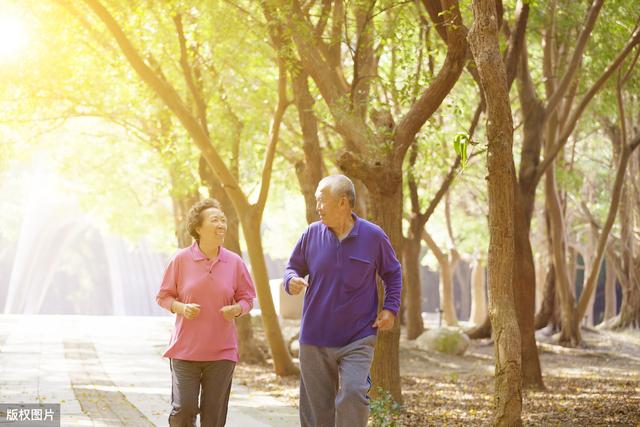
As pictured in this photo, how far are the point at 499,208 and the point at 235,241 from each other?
404 inches

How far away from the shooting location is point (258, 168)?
2414cm

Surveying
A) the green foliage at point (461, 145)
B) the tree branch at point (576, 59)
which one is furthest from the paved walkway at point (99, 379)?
the tree branch at point (576, 59)

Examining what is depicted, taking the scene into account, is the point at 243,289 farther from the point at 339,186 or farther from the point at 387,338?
the point at 387,338

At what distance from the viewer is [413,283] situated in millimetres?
24422

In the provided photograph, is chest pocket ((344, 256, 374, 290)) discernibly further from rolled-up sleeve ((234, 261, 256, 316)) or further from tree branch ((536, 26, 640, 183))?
tree branch ((536, 26, 640, 183))

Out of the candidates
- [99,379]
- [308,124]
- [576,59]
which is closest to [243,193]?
[308,124]

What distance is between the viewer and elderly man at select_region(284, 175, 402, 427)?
6.15 meters

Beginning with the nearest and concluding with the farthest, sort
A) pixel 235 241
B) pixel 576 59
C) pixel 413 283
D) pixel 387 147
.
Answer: pixel 387 147
pixel 576 59
pixel 235 241
pixel 413 283

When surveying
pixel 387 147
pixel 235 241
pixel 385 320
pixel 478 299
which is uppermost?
pixel 387 147

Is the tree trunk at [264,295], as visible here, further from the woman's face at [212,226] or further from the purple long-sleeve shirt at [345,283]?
the purple long-sleeve shirt at [345,283]

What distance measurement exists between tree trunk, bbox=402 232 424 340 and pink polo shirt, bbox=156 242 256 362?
54.0 ft

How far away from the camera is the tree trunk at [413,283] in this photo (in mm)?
23484

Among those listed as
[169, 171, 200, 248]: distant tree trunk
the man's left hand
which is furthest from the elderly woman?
[169, 171, 200, 248]: distant tree trunk

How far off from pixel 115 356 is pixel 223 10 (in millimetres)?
7184
